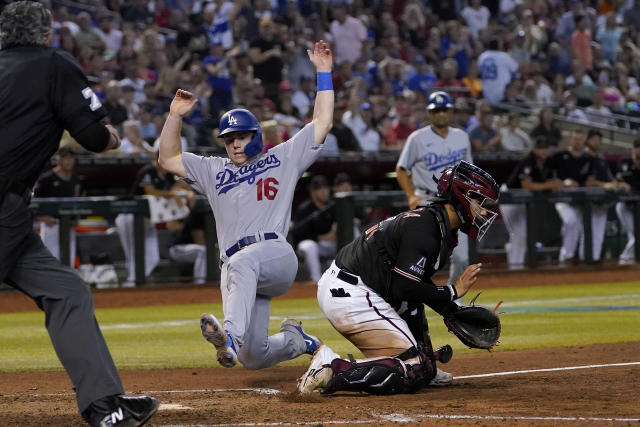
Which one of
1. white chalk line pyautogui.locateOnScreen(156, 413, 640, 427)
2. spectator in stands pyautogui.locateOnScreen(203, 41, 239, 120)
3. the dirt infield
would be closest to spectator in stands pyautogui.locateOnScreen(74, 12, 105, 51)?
spectator in stands pyautogui.locateOnScreen(203, 41, 239, 120)

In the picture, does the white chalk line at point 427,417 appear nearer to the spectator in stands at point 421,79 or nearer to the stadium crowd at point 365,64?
the stadium crowd at point 365,64

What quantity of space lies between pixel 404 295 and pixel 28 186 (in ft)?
7.31

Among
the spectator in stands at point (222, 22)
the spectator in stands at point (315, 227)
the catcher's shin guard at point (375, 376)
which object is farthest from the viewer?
the spectator in stands at point (222, 22)

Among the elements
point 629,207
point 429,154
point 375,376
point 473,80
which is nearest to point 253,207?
point 375,376

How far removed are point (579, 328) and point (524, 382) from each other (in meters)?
3.80

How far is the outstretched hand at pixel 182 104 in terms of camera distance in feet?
22.0

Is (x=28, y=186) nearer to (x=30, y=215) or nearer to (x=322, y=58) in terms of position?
(x=30, y=215)

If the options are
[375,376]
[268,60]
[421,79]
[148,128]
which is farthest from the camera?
[421,79]

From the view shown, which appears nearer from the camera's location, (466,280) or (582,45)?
(466,280)

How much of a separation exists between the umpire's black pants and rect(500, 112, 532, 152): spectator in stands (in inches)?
547

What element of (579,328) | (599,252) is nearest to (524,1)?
(599,252)

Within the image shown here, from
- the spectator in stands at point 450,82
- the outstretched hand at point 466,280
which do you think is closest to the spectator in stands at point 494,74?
the spectator in stands at point 450,82

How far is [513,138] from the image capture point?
18.1 meters

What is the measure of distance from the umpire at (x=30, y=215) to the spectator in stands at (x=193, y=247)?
31.9 feet
